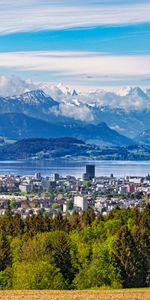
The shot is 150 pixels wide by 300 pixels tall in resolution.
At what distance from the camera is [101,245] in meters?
46.6

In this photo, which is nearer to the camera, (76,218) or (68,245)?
(68,245)

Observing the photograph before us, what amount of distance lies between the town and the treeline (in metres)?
67.2

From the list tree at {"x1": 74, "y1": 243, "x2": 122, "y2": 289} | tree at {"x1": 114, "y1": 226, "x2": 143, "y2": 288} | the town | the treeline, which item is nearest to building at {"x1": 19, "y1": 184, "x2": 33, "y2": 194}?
the town

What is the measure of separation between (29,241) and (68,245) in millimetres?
2320

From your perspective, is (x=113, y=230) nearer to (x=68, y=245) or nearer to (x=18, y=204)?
(x=68, y=245)

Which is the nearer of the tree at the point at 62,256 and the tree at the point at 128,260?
the tree at the point at 62,256

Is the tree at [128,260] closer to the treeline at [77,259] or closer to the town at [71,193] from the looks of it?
the treeline at [77,259]

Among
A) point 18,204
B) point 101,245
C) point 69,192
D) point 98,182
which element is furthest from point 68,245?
point 98,182

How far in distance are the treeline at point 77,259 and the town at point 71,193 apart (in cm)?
6721

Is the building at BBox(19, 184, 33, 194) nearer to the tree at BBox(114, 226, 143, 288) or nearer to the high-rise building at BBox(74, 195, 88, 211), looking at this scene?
the high-rise building at BBox(74, 195, 88, 211)

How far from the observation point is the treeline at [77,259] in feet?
131

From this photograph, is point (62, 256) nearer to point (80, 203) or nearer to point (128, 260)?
point (128, 260)

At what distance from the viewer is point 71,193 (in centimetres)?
16412

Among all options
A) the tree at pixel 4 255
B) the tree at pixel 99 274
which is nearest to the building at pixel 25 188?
the tree at pixel 4 255
